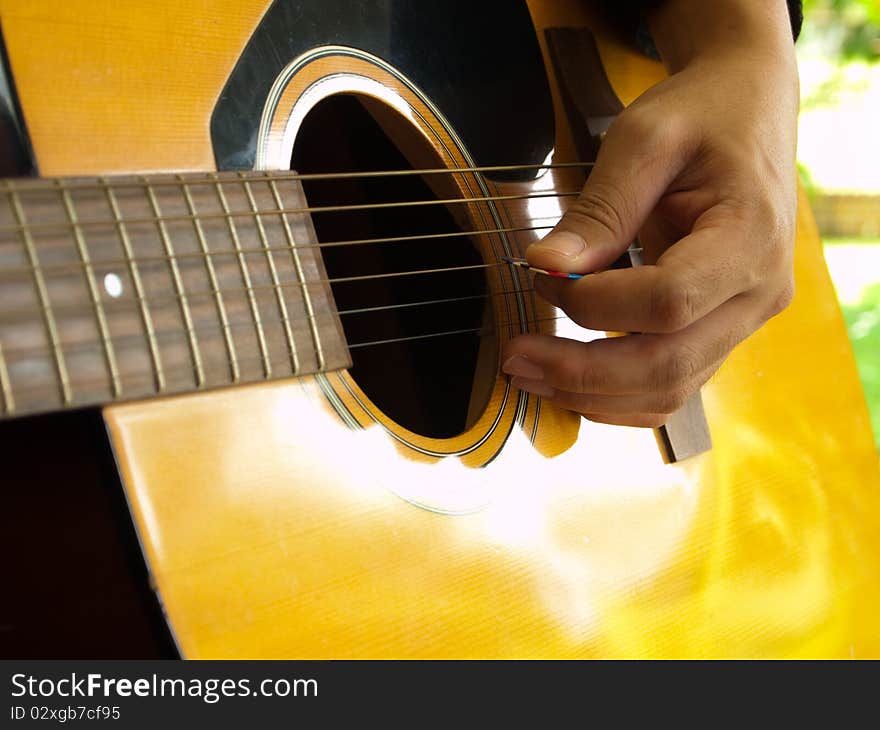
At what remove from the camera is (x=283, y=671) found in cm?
55

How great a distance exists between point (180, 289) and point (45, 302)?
0.27ft

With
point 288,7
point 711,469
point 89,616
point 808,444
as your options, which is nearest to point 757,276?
point 711,469

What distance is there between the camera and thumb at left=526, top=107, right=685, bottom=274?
0.66 m

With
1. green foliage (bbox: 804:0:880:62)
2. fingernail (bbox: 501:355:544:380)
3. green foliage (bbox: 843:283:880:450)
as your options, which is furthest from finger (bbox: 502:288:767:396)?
green foliage (bbox: 804:0:880:62)

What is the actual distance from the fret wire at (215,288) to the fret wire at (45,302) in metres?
0.10

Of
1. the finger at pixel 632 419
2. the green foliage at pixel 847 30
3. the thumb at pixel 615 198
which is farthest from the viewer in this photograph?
the green foliage at pixel 847 30

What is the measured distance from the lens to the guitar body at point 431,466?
532 mm

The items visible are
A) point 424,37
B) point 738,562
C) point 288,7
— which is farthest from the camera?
point 738,562

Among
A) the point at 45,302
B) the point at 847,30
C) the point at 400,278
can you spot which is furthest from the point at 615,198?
the point at 847,30

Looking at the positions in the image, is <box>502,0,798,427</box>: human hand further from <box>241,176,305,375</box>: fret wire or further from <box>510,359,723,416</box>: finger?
<box>241,176,305,375</box>: fret wire

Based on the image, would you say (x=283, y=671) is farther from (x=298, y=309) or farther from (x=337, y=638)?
(x=298, y=309)

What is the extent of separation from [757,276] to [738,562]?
333 millimetres

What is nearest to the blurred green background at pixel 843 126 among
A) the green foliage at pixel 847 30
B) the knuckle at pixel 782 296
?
the green foliage at pixel 847 30

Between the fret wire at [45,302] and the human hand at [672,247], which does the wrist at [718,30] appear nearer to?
the human hand at [672,247]
